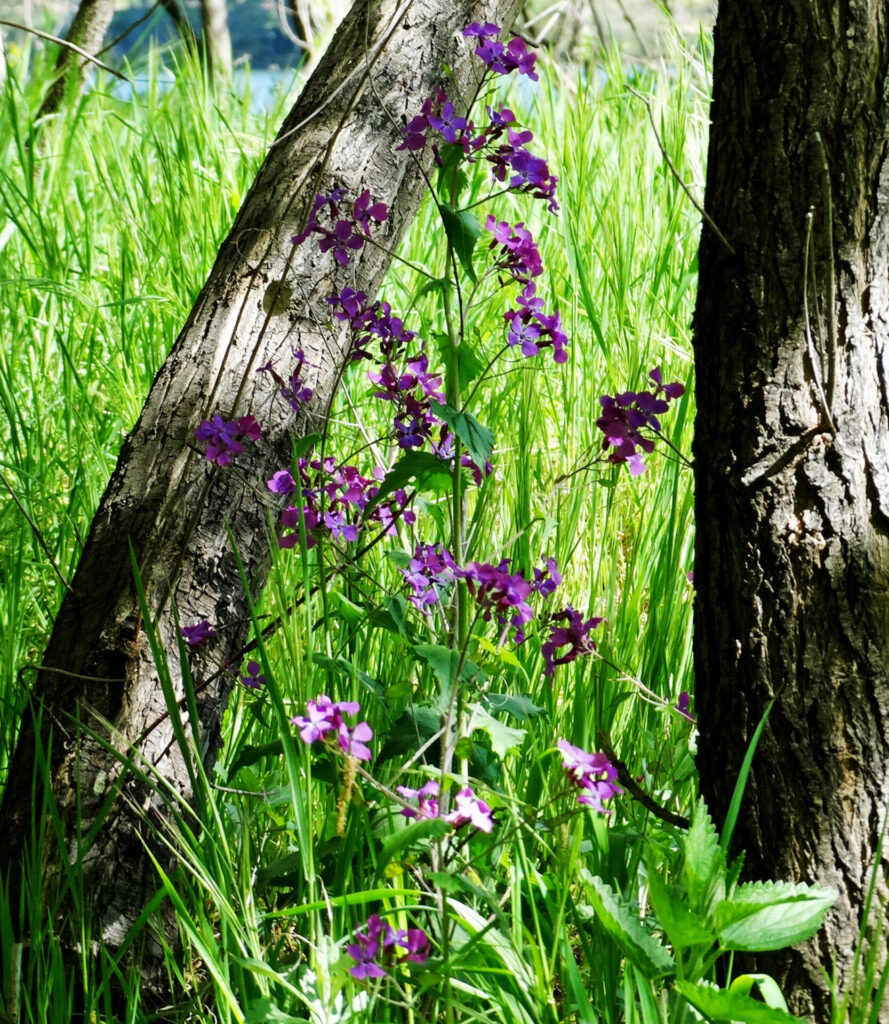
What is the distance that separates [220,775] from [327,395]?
542 millimetres

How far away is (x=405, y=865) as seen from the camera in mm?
1004

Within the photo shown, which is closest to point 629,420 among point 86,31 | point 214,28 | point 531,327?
point 531,327

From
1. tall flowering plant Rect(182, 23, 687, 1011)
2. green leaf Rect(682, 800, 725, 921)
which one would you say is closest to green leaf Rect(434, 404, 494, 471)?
tall flowering plant Rect(182, 23, 687, 1011)

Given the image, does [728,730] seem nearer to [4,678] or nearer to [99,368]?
[4,678]

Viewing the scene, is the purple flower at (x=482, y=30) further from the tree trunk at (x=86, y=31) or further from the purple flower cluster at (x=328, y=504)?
the tree trunk at (x=86, y=31)

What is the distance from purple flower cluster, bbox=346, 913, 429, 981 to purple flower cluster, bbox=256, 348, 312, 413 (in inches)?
24.9

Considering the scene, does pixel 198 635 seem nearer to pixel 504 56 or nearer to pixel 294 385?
pixel 294 385

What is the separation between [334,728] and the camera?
0.91 meters

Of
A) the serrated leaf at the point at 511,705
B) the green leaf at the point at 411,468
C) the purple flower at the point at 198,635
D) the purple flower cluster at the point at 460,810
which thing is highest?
the green leaf at the point at 411,468

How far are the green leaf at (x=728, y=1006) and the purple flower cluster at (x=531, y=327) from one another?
0.66 m

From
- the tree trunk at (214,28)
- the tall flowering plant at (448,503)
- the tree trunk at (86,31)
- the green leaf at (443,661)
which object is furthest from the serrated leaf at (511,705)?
the tree trunk at (214,28)

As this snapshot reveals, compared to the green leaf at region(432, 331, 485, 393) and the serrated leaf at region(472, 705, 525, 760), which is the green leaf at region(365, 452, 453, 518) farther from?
the serrated leaf at region(472, 705, 525, 760)

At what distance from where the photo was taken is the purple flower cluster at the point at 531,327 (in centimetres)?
121

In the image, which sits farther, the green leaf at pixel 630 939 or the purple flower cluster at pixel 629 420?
the purple flower cluster at pixel 629 420
